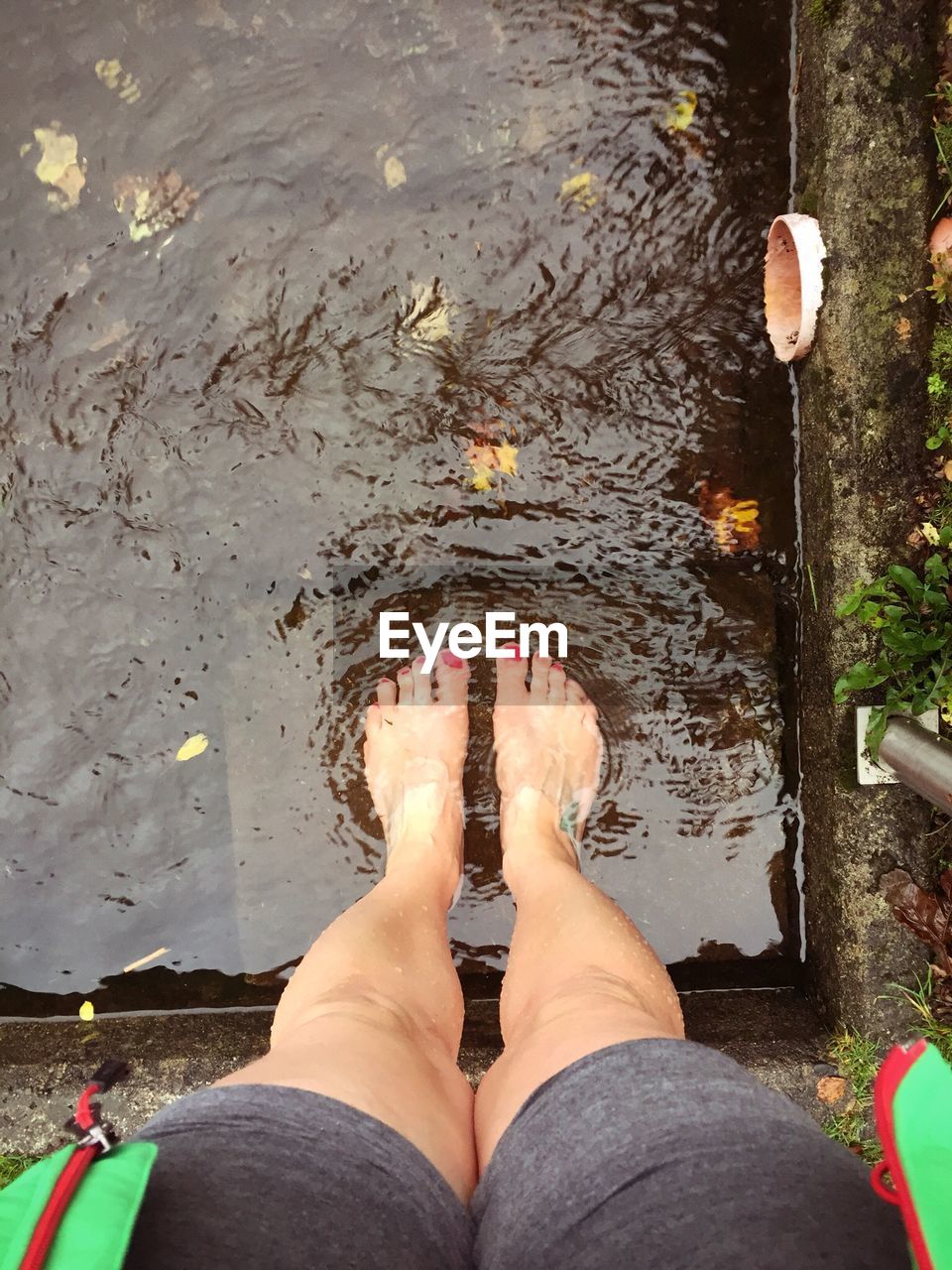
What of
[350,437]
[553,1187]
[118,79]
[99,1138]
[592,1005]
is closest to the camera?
[99,1138]

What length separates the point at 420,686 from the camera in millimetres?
2521

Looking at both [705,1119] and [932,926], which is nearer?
[705,1119]

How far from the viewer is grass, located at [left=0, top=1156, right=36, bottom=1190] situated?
2150 millimetres

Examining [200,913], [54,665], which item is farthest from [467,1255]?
[54,665]

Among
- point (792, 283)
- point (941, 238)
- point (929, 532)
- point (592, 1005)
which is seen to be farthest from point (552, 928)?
point (941, 238)

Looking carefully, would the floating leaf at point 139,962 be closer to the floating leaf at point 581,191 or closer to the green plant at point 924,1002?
the green plant at point 924,1002

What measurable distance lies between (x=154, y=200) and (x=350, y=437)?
0.87 meters

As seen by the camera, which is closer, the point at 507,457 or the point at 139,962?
the point at 507,457

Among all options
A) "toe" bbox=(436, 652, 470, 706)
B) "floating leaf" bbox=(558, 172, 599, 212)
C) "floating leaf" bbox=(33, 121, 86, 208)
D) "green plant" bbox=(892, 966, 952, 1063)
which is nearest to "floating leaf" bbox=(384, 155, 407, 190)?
"floating leaf" bbox=(558, 172, 599, 212)

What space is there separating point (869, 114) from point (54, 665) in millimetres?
2749

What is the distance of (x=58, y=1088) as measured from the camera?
222 cm

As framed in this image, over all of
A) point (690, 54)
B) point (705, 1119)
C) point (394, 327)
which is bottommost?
point (705, 1119)

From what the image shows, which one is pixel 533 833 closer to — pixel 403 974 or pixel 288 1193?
pixel 403 974

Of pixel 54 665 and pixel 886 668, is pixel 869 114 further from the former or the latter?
pixel 54 665
